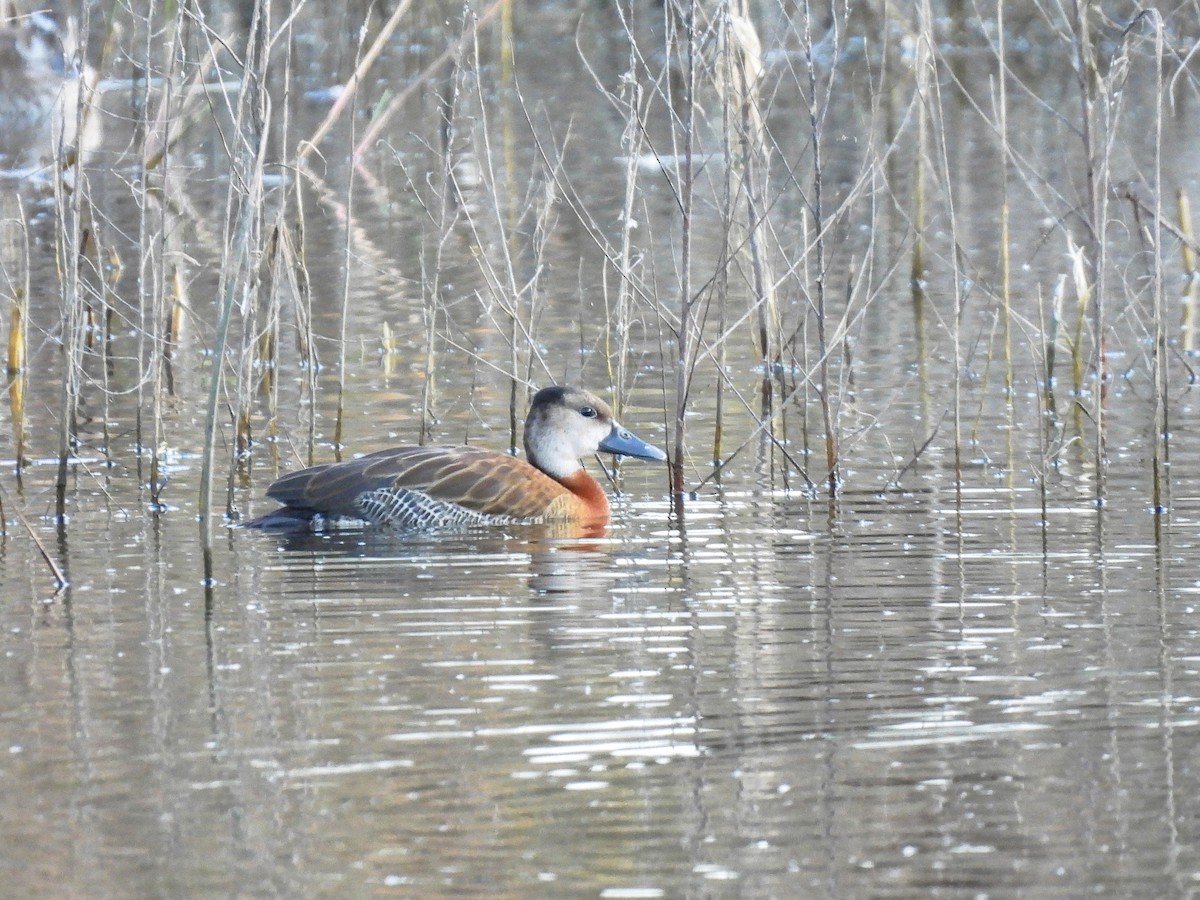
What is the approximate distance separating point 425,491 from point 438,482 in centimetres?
7

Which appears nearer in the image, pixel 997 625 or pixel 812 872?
pixel 812 872

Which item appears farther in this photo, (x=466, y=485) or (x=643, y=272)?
(x=643, y=272)

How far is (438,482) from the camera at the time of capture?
28.9 feet

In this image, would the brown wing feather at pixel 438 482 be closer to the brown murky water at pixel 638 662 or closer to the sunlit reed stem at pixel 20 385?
the brown murky water at pixel 638 662

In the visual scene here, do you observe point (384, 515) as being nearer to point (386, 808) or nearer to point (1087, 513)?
point (1087, 513)

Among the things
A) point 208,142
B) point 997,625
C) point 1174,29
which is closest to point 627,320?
point 997,625

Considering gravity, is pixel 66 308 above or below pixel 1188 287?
below

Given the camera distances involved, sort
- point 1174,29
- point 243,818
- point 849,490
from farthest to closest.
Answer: point 1174,29
point 849,490
point 243,818

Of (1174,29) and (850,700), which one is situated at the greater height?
(1174,29)

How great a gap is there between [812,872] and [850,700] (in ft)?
4.35

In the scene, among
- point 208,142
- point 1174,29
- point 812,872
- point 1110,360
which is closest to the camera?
point 812,872

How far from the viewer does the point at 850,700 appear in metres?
5.77

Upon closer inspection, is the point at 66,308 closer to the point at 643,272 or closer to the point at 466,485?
the point at 466,485

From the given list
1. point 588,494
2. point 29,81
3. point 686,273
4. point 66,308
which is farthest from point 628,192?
point 29,81
